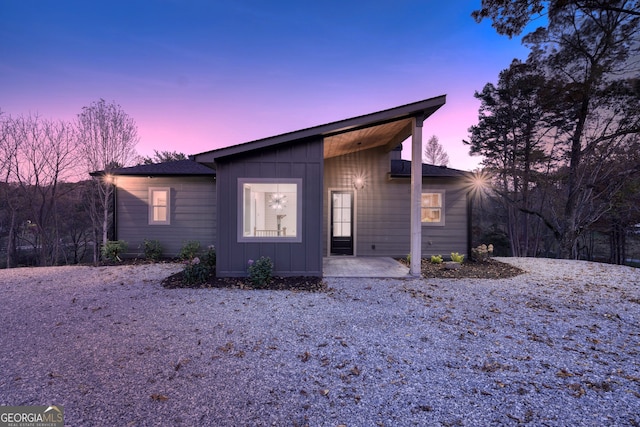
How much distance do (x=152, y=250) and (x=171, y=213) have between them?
4.22 feet

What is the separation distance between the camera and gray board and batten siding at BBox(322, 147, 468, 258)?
8.63 meters

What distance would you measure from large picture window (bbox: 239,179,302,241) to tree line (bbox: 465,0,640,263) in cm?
729

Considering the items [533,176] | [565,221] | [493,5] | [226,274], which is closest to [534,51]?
[533,176]

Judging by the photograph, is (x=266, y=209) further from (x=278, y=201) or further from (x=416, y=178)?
(x=416, y=178)

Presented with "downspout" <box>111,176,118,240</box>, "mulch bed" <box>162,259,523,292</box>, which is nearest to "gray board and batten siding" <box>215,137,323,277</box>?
"mulch bed" <box>162,259,523,292</box>

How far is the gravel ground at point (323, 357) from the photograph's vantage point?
193 centimetres

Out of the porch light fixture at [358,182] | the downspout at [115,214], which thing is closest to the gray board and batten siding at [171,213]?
the downspout at [115,214]

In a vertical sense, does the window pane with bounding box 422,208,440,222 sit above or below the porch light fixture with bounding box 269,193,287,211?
below

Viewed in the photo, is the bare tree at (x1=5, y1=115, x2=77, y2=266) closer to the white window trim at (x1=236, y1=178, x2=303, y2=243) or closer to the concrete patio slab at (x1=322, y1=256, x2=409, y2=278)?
the white window trim at (x1=236, y1=178, x2=303, y2=243)

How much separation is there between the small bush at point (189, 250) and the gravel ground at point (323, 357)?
3.05m

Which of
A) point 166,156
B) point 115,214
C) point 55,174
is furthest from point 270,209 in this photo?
point 166,156


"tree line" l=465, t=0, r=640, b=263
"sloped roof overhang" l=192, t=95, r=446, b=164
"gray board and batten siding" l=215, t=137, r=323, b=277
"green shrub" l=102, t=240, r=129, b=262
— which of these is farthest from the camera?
"tree line" l=465, t=0, r=640, b=263

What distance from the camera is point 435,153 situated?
22641 mm

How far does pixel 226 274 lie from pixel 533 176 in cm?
1404
